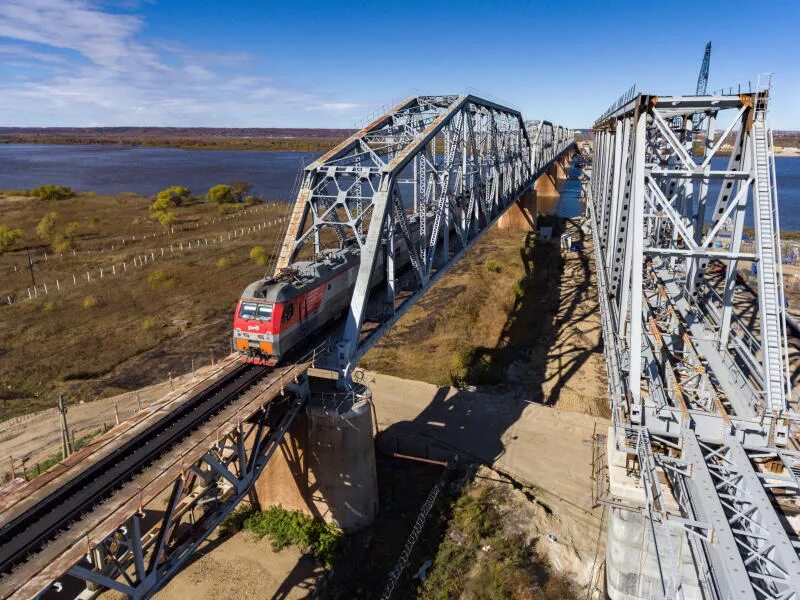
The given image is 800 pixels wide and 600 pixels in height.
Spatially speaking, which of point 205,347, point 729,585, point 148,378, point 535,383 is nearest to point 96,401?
point 148,378

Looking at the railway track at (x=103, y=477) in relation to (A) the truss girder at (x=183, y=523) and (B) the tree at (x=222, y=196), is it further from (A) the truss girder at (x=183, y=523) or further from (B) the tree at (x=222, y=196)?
(B) the tree at (x=222, y=196)

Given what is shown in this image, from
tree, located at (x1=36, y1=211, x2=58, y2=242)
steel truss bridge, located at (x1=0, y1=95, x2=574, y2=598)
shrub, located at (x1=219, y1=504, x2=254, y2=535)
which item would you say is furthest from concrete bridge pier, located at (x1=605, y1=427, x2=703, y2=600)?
tree, located at (x1=36, y1=211, x2=58, y2=242)

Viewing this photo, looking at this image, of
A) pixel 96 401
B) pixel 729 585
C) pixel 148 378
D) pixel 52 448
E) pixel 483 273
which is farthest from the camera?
pixel 483 273

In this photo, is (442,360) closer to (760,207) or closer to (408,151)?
(408,151)

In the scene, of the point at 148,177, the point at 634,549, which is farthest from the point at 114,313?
the point at 148,177

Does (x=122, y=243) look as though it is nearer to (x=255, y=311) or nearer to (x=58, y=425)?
(x=58, y=425)

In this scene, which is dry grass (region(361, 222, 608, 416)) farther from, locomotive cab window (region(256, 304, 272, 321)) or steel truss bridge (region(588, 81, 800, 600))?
locomotive cab window (region(256, 304, 272, 321))
